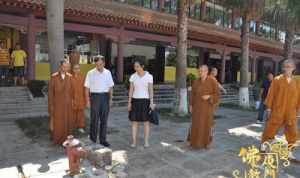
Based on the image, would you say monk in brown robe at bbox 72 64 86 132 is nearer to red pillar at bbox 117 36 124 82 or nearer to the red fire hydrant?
the red fire hydrant

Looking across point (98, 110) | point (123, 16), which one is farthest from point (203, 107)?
point (123, 16)

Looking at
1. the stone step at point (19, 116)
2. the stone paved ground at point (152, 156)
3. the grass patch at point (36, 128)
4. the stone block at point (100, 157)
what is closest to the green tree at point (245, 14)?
the stone paved ground at point (152, 156)

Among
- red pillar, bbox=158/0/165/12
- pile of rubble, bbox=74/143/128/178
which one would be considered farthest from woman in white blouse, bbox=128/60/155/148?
red pillar, bbox=158/0/165/12

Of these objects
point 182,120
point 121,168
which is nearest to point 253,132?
point 182,120

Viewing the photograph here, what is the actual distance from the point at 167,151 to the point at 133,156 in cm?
77

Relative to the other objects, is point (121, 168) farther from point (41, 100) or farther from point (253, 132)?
point (41, 100)

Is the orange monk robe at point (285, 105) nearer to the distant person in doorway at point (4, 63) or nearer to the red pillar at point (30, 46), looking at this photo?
the red pillar at point (30, 46)

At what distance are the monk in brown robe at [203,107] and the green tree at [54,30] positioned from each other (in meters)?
3.41

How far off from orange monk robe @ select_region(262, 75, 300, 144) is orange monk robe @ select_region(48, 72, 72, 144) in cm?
380

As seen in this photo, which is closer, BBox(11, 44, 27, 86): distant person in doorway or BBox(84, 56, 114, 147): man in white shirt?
BBox(84, 56, 114, 147): man in white shirt

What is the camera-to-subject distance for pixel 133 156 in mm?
5336

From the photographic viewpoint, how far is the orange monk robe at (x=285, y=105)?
5.42 meters

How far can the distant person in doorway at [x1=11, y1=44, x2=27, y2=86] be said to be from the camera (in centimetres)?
1129

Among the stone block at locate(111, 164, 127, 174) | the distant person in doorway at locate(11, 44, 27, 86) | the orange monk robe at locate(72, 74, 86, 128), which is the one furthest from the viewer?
the distant person in doorway at locate(11, 44, 27, 86)
